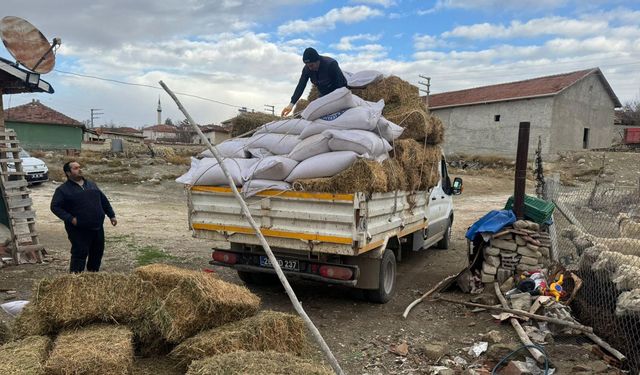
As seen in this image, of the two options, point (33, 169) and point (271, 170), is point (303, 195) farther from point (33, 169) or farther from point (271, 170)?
point (33, 169)

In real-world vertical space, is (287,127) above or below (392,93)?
below

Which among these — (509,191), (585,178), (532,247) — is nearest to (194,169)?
(532,247)

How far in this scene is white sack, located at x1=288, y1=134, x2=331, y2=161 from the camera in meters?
5.58

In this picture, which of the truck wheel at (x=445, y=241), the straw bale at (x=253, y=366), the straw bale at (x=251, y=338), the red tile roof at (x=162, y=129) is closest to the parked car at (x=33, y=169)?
the truck wheel at (x=445, y=241)

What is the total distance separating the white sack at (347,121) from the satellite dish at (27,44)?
16.4 ft

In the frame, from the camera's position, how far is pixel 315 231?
201 inches

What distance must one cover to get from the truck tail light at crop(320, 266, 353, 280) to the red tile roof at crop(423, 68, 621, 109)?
33.2 meters

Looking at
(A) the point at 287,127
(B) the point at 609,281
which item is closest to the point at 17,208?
(A) the point at 287,127

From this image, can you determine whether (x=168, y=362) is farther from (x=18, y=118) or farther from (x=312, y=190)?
(x=18, y=118)

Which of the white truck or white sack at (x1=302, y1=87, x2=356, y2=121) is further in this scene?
white sack at (x1=302, y1=87, x2=356, y2=121)

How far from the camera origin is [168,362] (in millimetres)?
3662

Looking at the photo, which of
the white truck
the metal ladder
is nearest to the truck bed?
the white truck

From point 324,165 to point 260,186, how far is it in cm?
77

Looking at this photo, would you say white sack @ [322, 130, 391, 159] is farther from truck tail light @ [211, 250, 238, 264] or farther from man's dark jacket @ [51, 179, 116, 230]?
man's dark jacket @ [51, 179, 116, 230]
